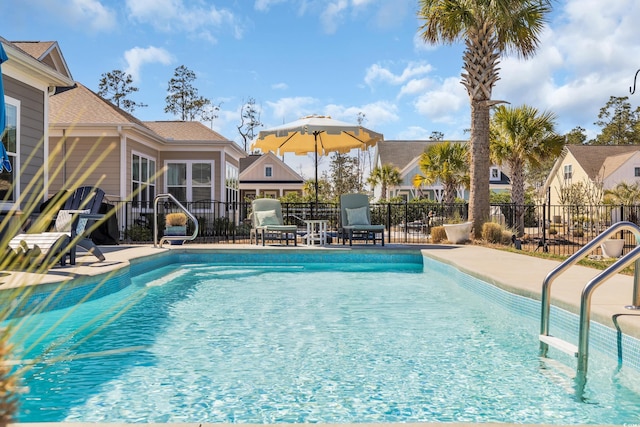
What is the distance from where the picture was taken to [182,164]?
1838 centimetres

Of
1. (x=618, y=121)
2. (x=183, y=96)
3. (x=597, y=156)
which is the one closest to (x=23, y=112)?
(x=183, y=96)

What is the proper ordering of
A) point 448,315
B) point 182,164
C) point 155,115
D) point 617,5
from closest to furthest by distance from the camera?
point 448,315
point 182,164
point 617,5
point 155,115

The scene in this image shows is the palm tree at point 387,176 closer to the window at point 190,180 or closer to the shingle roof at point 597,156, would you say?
the shingle roof at point 597,156

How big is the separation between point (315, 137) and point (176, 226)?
3.90 m

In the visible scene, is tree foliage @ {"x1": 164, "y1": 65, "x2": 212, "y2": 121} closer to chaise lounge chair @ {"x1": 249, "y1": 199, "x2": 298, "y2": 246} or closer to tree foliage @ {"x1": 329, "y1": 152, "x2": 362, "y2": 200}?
tree foliage @ {"x1": 329, "y1": 152, "x2": 362, "y2": 200}

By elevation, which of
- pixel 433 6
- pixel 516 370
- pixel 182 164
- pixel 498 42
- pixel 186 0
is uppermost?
pixel 186 0

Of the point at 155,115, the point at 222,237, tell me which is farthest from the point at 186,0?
the point at 155,115

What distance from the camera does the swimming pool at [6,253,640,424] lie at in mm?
3227

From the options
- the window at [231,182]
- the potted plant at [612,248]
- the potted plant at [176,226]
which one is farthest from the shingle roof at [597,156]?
the potted plant at [176,226]

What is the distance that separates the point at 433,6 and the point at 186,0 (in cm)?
886

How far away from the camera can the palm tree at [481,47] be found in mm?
13453

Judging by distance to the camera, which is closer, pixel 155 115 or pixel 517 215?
pixel 517 215

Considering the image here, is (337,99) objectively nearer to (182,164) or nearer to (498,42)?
(182,164)

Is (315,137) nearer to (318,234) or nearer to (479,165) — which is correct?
(318,234)
